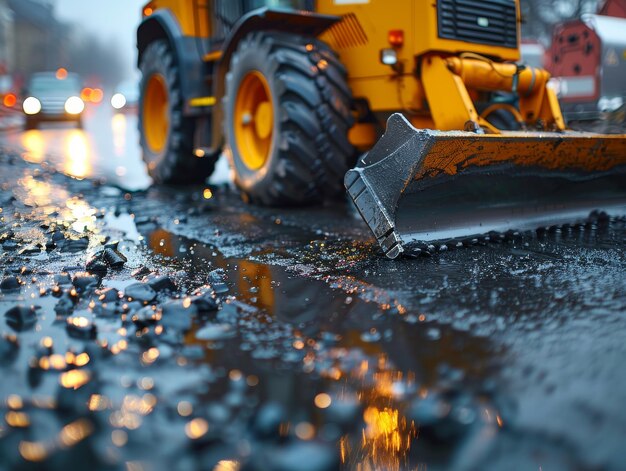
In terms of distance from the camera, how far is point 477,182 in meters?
3.81

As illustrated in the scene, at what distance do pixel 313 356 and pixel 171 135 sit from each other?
5386 mm

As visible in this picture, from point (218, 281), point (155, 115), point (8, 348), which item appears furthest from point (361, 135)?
point (155, 115)

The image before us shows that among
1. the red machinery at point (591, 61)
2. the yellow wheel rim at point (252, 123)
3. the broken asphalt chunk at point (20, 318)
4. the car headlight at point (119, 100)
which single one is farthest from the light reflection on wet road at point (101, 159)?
the red machinery at point (591, 61)

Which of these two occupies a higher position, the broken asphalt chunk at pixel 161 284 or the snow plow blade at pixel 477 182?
the snow plow blade at pixel 477 182

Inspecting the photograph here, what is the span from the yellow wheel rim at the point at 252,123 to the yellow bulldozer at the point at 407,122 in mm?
13

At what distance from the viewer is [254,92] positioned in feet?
18.3

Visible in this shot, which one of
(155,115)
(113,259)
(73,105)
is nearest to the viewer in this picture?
(113,259)

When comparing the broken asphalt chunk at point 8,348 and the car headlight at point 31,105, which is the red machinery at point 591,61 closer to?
the broken asphalt chunk at point 8,348

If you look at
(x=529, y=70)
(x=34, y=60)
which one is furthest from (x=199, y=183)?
(x=34, y=60)

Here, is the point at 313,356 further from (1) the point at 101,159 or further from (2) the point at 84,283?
(1) the point at 101,159

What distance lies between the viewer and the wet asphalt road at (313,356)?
154 centimetres

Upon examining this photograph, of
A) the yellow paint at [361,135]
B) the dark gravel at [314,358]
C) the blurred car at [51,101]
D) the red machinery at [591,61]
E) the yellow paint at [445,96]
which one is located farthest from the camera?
the blurred car at [51,101]

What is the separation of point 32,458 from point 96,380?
1.34ft

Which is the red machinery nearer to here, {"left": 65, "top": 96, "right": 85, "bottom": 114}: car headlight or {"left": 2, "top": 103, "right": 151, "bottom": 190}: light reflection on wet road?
{"left": 2, "top": 103, "right": 151, "bottom": 190}: light reflection on wet road
